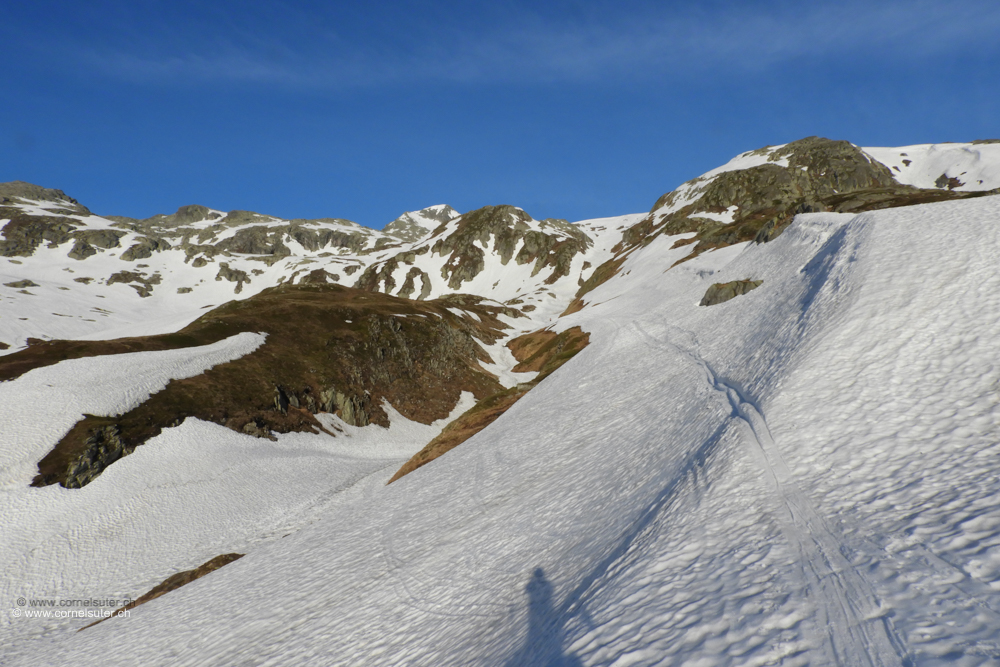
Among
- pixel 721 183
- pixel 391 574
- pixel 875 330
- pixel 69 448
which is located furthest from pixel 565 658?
pixel 721 183

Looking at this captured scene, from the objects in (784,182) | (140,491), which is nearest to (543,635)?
(140,491)

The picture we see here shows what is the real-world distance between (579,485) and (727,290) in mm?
38279

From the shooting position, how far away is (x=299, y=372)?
6200cm

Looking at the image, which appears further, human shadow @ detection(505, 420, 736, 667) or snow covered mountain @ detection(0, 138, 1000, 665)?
human shadow @ detection(505, 420, 736, 667)

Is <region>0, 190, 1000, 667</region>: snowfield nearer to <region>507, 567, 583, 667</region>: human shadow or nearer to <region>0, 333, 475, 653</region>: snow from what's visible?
<region>507, 567, 583, 667</region>: human shadow

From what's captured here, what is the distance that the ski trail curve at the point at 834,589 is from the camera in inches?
292

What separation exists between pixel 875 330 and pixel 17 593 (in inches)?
2048

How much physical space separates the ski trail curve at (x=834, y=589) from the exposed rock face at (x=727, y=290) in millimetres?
38114

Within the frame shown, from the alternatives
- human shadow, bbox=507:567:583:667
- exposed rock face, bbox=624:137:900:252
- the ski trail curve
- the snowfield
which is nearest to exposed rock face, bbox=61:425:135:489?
the snowfield

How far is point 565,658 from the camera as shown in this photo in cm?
1014

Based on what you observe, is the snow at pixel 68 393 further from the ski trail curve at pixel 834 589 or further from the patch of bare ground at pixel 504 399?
the ski trail curve at pixel 834 589

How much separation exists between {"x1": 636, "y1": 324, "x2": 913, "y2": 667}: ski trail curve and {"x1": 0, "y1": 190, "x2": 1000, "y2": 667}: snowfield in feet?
0.15

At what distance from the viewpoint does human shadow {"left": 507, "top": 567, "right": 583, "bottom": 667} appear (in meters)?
10.4

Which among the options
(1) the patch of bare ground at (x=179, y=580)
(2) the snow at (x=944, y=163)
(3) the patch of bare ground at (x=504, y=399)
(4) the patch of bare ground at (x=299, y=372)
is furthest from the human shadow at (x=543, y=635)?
(2) the snow at (x=944, y=163)
